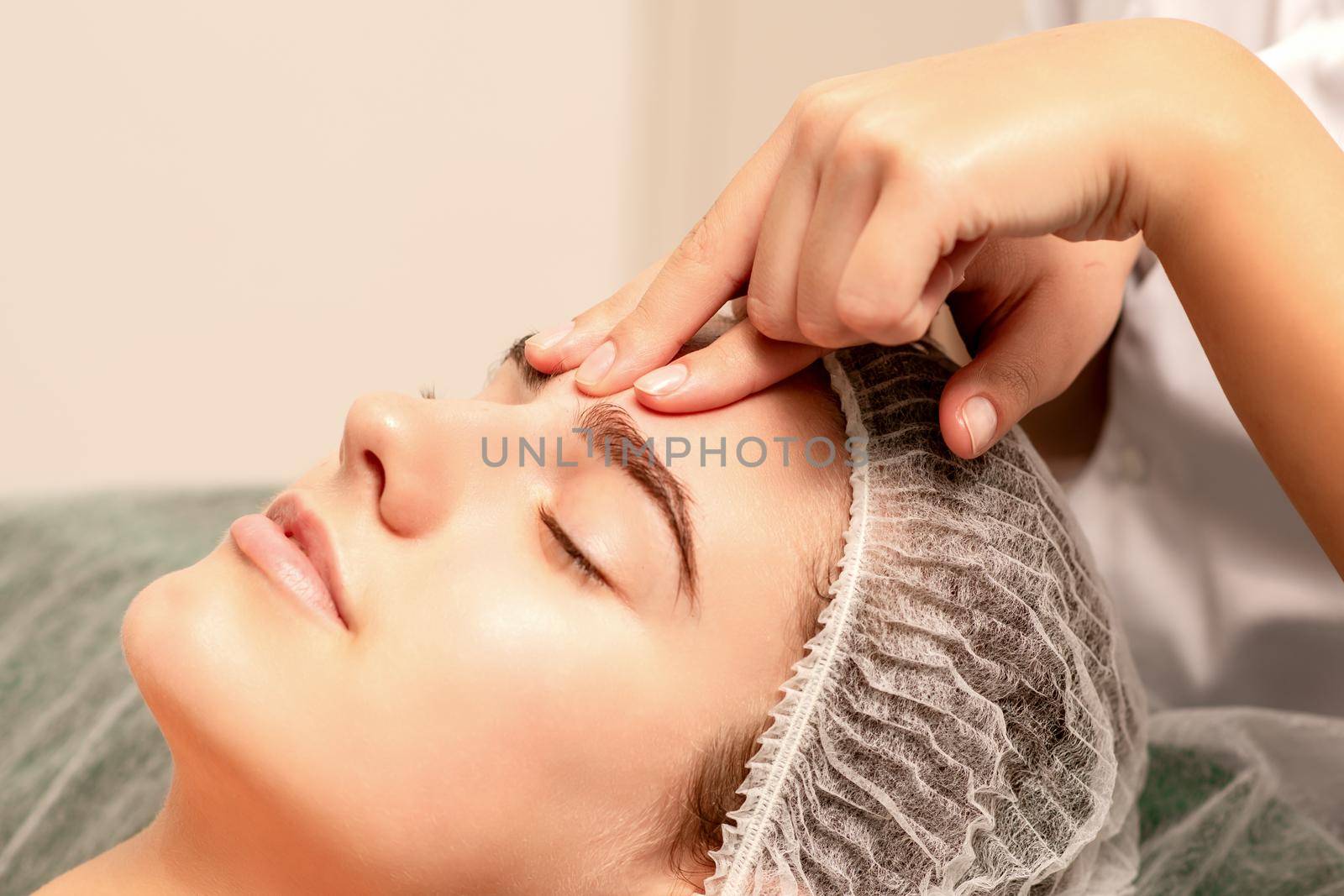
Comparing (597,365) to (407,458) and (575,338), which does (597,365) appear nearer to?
(575,338)

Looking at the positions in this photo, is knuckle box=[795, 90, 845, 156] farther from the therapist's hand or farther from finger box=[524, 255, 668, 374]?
finger box=[524, 255, 668, 374]

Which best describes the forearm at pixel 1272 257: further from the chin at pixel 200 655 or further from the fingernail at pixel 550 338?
the chin at pixel 200 655

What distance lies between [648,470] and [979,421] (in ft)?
0.93

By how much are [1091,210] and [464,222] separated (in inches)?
65.6

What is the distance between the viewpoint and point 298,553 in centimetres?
89

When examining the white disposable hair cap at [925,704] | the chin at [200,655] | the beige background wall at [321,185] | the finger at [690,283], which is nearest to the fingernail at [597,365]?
the finger at [690,283]

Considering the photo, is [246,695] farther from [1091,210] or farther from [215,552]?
[1091,210]

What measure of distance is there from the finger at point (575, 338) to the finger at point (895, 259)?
9.6 inches

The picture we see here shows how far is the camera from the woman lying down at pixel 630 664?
2.75 ft

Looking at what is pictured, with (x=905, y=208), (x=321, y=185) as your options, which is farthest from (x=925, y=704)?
(x=321, y=185)

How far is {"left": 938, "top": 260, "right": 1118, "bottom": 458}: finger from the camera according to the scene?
Answer: 0.93 metres

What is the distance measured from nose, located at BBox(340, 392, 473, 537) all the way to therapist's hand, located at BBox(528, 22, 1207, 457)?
11 cm

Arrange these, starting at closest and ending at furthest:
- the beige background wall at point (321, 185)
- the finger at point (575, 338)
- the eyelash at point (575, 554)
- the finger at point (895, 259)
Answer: the finger at point (895, 259) < the eyelash at point (575, 554) < the finger at point (575, 338) < the beige background wall at point (321, 185)

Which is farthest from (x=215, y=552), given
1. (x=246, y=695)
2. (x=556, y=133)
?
(x=556, y=133)
